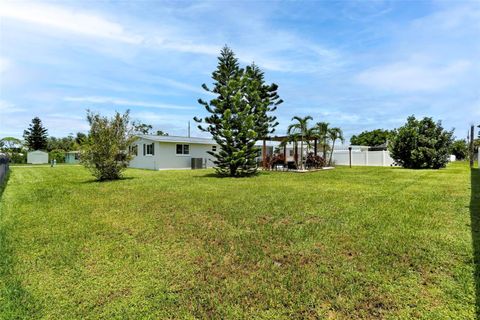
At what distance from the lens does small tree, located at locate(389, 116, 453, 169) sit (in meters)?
20.7

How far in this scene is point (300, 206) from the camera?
22.6 feet

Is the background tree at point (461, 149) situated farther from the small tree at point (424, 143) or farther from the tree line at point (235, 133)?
the tree line at point (235, 133)

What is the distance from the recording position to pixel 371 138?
58406 mm

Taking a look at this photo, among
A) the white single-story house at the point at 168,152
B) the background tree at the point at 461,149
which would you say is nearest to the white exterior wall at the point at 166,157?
the white single-story house at the point at 168,152

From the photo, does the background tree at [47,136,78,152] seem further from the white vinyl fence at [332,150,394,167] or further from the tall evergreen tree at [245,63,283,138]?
the white vinyl fence at [332,150,394,167]

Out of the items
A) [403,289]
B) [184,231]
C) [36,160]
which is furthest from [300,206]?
[36,160]

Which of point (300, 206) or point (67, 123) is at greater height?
point (67, 123)

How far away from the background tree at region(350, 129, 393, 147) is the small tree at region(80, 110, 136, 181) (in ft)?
173

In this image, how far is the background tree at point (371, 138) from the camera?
56406 millimetres

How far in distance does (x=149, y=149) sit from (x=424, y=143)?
21171 mm

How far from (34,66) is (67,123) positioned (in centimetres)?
4811

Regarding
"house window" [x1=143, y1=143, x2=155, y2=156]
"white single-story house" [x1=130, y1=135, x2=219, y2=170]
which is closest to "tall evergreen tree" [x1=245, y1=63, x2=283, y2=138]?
"white single-story house" [x1=130, y1=135, x2=219, y2=170]

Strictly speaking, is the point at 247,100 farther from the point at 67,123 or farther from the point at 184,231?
the point at 67,123

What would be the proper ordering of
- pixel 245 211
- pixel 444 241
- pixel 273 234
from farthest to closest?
pixel 245 211 < pixel 273 234 < pixel 444 241
